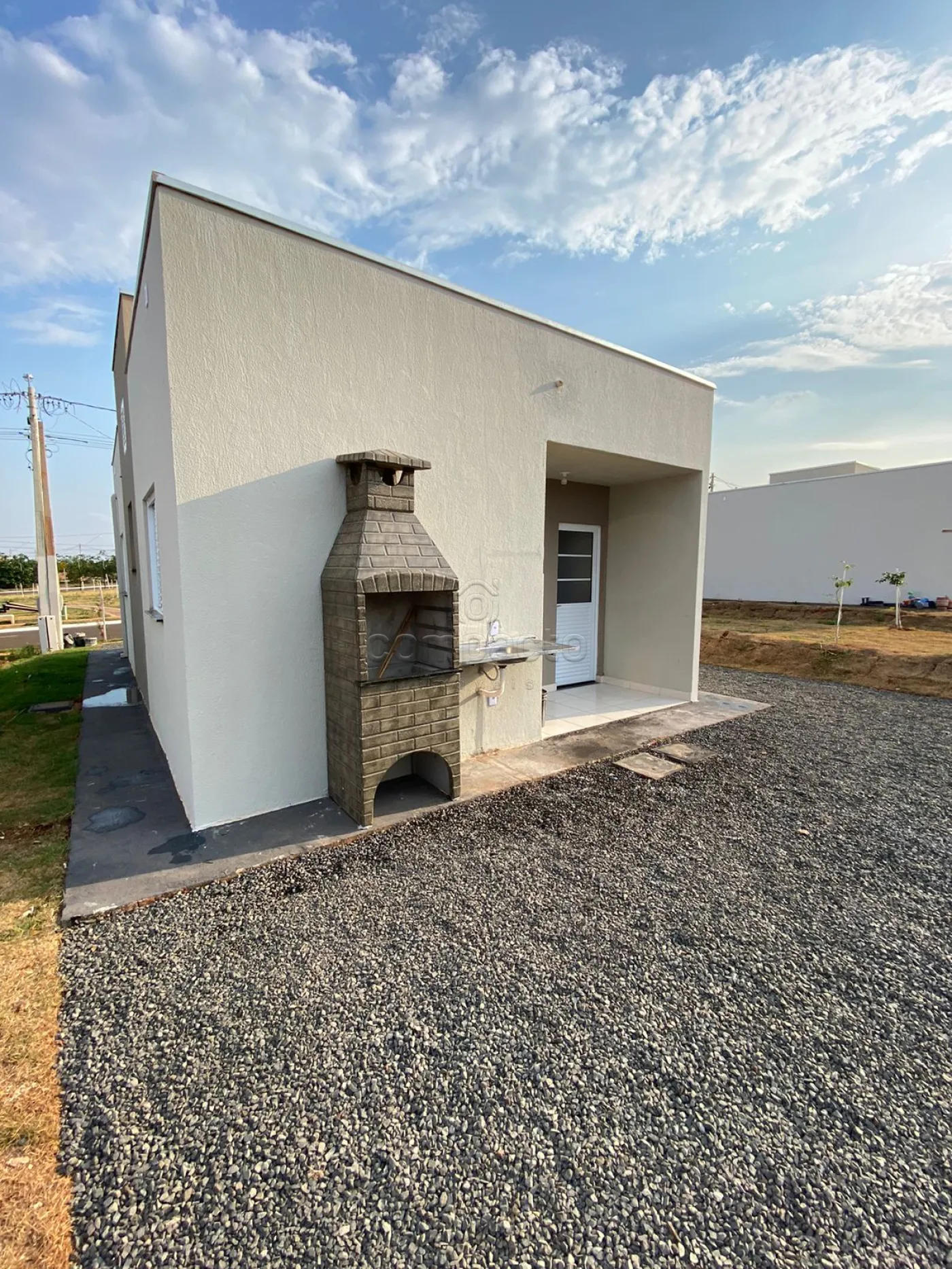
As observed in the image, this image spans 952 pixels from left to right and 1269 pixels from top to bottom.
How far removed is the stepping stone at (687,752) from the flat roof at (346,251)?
484 centimetres

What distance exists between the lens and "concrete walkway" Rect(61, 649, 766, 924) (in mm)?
3533

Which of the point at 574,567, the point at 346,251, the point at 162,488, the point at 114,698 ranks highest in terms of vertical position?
the point at 346,251

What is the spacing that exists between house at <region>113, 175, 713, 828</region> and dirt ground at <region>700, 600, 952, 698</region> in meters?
7.15

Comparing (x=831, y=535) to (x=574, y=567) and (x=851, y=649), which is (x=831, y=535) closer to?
(x=851, y=649)

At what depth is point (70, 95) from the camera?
4.67 meters

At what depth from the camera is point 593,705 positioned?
802cm

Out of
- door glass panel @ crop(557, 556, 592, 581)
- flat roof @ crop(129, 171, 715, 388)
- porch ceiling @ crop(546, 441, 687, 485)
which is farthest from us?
door glass panel @ crop(557, 556, 592, 581)

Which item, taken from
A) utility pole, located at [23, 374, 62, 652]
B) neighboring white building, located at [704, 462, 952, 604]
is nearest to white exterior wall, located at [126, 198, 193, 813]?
utility pole, located at [23, 374, 62, 652]

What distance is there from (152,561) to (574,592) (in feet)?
20.3

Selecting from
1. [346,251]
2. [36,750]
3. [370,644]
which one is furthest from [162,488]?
[36,750]

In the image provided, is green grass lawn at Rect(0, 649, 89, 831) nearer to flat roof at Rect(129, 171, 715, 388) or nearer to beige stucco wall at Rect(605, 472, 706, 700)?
flat roof at Rect(129, 171, 715, 388)

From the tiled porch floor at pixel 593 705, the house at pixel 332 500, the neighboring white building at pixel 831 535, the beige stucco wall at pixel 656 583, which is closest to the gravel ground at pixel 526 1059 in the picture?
the house at pixel 332 500

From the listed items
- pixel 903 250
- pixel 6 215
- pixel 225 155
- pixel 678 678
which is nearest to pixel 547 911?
pixel 678 678

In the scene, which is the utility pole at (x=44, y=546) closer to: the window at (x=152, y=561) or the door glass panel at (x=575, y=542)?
the window at (x=152, y=561)
